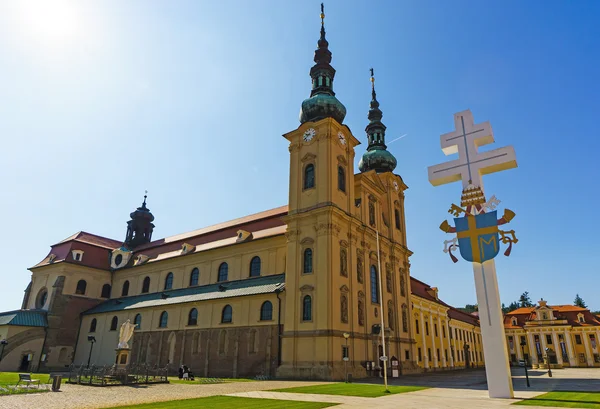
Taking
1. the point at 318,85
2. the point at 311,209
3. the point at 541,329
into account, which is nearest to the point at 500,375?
the point at 311,209

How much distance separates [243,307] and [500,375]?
83.3ft

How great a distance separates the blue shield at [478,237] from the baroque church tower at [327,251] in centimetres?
1511

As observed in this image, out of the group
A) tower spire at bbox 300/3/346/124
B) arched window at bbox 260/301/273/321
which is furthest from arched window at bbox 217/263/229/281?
tower spire at bbox 300/3/346/124

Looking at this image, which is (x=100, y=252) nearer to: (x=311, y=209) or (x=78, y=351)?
(x=78, y=351)

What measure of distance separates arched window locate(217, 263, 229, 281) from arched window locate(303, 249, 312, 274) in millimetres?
11913

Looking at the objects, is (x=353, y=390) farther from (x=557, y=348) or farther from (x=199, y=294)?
(x=557, y=348)

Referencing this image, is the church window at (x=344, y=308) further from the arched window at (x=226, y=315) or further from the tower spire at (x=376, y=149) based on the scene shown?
the tower spire at (x=376, y=149)

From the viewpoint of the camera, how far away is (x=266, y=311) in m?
34.9

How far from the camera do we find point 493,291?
14.8m

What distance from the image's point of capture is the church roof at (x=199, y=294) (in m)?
36.5

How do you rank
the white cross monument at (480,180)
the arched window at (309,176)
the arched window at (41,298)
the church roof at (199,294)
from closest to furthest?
the white cross monument at (480,180) → the church roof at (199,294) → the arched window at (309,176) → the arched window at (41,298)

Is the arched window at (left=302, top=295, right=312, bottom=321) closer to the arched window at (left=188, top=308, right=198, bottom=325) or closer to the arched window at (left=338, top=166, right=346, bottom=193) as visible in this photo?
the arched window at (left=338, top=166, right=346, bottom=193)

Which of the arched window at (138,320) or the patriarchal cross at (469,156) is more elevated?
the patriarchal cross at (469,156)

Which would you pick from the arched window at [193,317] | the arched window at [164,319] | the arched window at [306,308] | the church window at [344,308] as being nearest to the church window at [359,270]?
the church window at [344,308]
